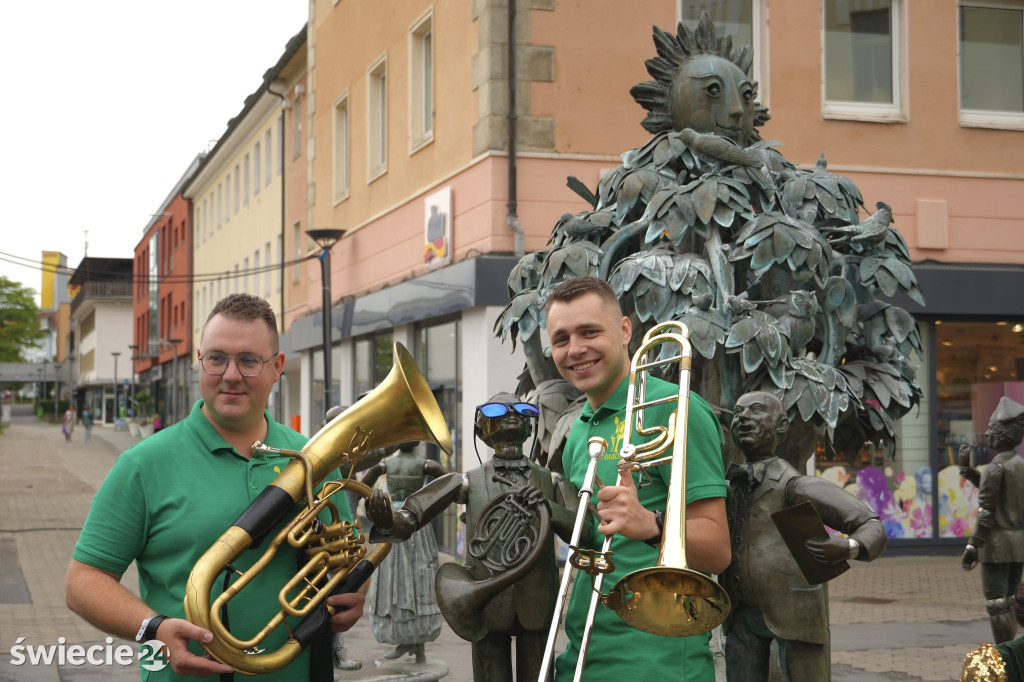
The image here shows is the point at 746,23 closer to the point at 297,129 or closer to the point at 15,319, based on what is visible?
the point at 297,129

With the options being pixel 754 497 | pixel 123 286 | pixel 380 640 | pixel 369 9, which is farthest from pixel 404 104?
pixel 123 286

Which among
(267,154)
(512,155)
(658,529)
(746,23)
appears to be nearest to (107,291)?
(267,154)

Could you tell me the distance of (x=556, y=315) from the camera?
11.7 feet

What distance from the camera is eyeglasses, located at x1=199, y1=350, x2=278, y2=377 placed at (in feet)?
10.6

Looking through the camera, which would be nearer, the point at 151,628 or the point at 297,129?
the point at 151,628

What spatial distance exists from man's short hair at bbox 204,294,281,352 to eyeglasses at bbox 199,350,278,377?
0.28ft

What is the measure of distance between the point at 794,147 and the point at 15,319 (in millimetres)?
84820

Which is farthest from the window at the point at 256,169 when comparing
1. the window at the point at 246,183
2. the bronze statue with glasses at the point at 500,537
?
the bronze statue with glasses at the point at 500,537

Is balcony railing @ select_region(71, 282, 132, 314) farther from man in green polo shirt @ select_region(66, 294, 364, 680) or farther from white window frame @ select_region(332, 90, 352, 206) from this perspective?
man in green polo shirt @ select_region(66, 294, 364, 680)

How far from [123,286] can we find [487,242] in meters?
69.7

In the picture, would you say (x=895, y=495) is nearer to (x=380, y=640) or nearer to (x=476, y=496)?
(x=380, y=640)

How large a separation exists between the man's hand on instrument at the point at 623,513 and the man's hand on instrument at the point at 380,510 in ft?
2.43

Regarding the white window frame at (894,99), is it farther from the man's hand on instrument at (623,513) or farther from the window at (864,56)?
the man's hand on instrument at (623,513)

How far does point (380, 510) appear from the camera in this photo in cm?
356
